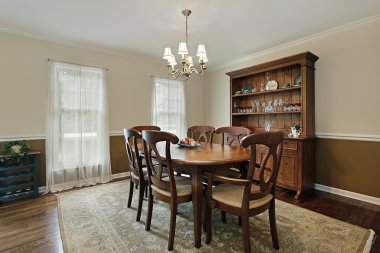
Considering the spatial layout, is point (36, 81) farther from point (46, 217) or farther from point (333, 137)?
point (333, 137)

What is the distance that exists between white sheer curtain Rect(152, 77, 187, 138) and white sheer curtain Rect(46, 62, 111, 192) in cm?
109

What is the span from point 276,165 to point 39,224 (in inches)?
99.5

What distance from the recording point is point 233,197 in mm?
1701

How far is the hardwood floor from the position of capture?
73.8 inches

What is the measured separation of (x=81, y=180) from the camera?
3525 millimetres

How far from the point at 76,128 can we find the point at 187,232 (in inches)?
102

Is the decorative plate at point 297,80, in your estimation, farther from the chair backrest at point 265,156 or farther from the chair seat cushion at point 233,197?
the chair seat cushion at point 233,197

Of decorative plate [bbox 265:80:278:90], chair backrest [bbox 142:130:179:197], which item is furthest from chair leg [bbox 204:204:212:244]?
decorative plate [bbox 265:80:278:90]

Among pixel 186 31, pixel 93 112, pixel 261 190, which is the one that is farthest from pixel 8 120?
pixel 261 190

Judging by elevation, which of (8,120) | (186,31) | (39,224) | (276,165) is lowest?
(39,224)

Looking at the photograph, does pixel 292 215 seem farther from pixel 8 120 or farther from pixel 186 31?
pixel 8 120

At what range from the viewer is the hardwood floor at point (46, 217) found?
1.88 meters

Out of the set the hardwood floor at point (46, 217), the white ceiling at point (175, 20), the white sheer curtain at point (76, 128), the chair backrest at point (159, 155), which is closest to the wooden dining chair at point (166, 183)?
the chair backrest at point (159, 155)

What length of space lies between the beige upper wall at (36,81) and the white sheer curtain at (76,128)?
0.15 metres
